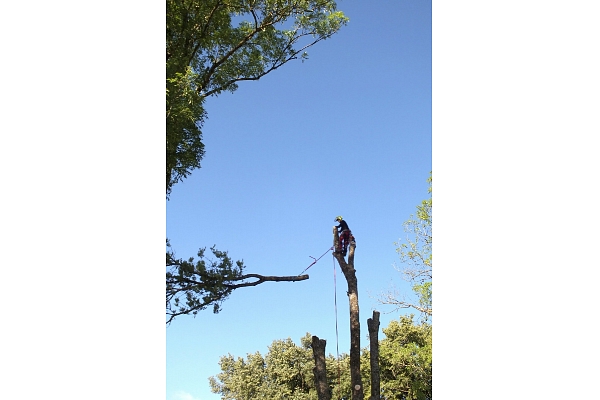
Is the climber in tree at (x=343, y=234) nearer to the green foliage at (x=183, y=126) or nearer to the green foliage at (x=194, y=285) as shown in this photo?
the green foliage at (x=194, y=285)

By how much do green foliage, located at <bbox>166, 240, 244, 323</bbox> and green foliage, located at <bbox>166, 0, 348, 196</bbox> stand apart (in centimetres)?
57

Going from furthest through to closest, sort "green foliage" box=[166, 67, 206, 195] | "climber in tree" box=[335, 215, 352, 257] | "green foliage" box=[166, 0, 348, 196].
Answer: "climber in tree" box=[335, 215, 352, 257] < "green foliage" box=[166, 0, 348, 196] < "green foliage" box=[166, 67, 206, 195]

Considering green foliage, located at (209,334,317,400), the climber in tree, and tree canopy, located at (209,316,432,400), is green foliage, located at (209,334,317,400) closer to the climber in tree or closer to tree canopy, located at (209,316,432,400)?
tree canopy, located at (209,316,432,400)

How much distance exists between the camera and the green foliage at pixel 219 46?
10.4ft

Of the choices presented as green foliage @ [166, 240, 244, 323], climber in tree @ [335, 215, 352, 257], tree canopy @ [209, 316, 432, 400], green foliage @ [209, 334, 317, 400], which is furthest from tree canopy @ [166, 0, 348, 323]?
green foliage @ [209, 334, 317, 400]

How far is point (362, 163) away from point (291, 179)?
825 mm

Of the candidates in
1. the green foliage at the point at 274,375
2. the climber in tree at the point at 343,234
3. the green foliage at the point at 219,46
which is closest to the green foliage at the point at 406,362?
the green foliage at the point at 274,375

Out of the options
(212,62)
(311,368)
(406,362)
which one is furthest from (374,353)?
(311,368)

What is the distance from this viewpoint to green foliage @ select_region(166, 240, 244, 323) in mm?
3559

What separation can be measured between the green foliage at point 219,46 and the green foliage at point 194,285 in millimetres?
568

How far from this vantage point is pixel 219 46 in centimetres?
398

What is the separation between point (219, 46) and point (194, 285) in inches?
72.0
